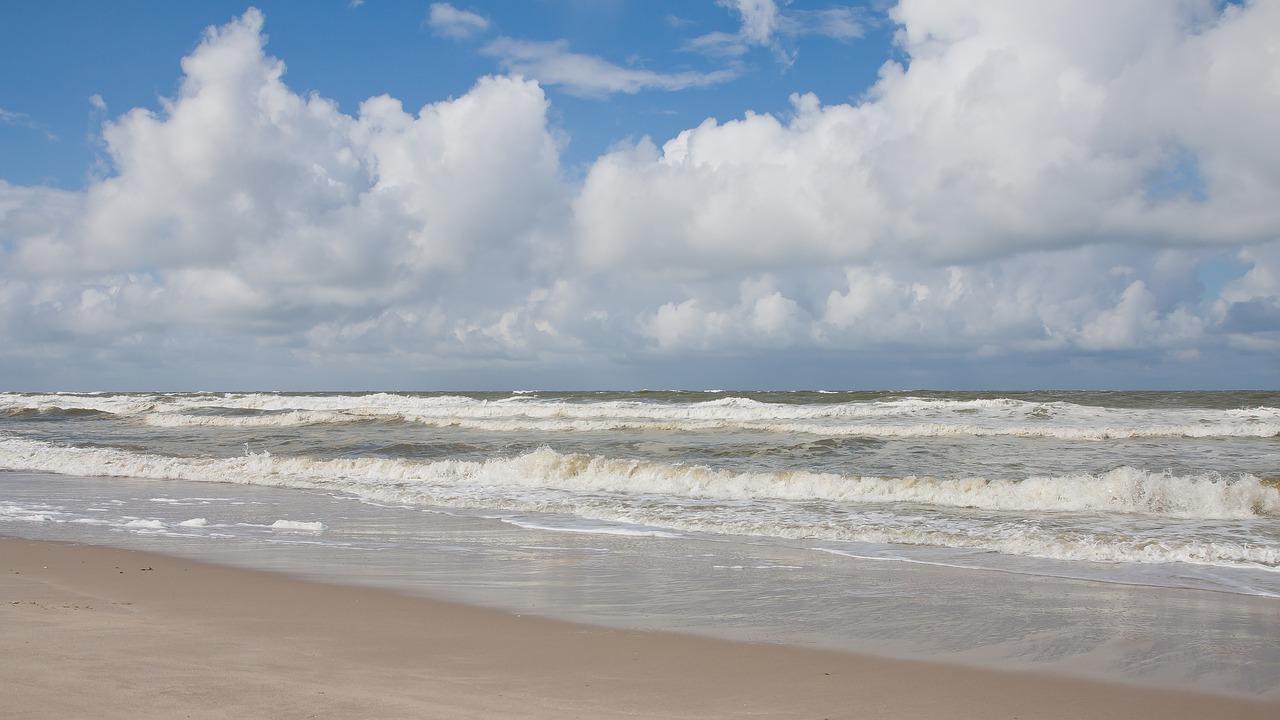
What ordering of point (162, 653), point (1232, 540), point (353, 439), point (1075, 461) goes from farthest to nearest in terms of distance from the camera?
point (353, 439)
point (1075, 461)
point (1232, 540)
point (162, 653)

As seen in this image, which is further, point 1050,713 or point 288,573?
point 288,573

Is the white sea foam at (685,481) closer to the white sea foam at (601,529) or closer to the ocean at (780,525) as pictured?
the ocean at (780,525)

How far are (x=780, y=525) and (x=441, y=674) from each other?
7.72 metres

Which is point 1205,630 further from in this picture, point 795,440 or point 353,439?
point 353,439

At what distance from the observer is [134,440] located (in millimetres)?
30453

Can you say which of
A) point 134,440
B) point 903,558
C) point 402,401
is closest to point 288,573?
point 903,558

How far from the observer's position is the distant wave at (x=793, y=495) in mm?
10578

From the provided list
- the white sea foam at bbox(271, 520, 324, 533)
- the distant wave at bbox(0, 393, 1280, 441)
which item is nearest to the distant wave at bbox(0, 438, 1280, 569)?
the white sea foam at bbox(271, 520, 324, 533)

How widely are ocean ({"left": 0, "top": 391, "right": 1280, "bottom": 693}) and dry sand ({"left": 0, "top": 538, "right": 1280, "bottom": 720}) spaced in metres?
0.65

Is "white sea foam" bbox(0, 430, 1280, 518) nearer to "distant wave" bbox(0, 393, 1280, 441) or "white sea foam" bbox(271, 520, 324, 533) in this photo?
"white sea foam" bbox(271, 520, 324, 533)

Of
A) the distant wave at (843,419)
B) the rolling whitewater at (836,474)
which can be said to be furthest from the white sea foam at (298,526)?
the distant wave at (843,419)

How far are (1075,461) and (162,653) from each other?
779 inches

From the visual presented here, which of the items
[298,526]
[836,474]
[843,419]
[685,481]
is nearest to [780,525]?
[685,481]

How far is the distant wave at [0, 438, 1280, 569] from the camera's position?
34.7 ft
